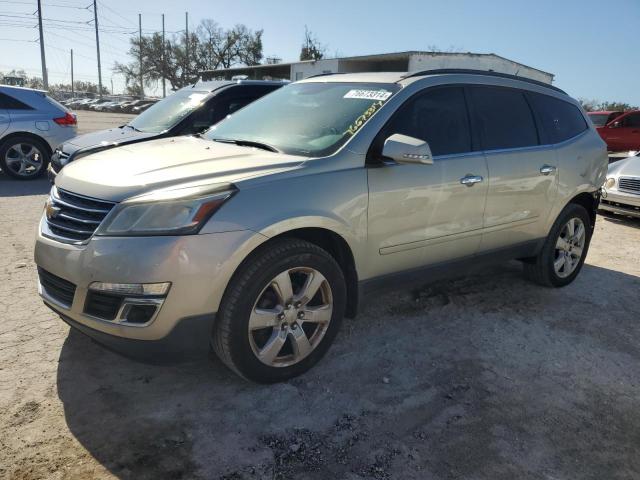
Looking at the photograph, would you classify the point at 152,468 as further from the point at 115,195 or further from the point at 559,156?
the point at 559,156

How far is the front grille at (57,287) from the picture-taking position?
269cm

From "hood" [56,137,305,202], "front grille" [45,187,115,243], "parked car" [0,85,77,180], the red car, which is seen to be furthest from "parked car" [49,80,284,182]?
the red car

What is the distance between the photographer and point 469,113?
3883mm

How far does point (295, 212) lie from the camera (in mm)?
2805

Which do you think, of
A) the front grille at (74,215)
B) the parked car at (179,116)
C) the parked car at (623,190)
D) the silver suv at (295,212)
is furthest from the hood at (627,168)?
the front grille at (74,215)

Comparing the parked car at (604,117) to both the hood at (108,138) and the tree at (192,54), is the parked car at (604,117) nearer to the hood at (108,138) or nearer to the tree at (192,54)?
the hood at (108,138)

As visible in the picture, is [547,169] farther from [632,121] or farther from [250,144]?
[632,121]

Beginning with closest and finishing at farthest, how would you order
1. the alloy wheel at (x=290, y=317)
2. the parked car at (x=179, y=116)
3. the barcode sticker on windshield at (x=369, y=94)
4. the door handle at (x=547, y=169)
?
the alloy wheel at (x=290, y=317) < the barcode sticker on windshield at (x=369, y=94) < the door handle at (x=547, y=169) < the parked car at (x=179, y=116)

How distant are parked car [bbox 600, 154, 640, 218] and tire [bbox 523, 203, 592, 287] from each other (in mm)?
3276

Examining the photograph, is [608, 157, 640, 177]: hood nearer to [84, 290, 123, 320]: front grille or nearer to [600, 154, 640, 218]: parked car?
[600, 154, 640, 218]: parked car

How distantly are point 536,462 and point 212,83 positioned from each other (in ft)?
22.3

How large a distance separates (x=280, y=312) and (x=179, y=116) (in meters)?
4.95

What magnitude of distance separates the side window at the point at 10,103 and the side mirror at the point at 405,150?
27.9 ft

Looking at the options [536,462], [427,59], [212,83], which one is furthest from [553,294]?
[427,59]
